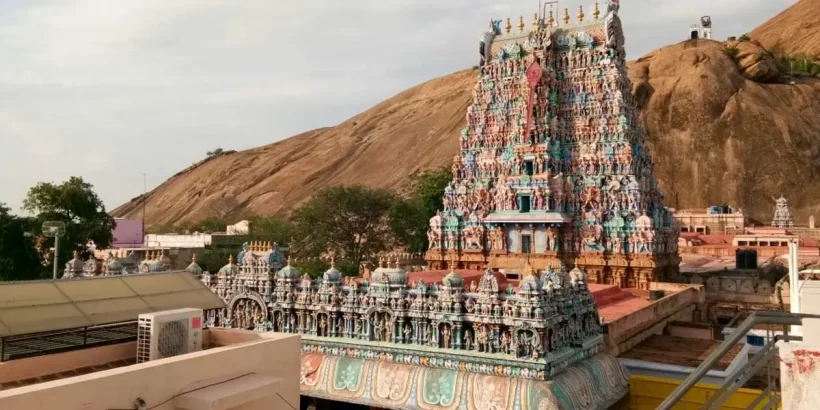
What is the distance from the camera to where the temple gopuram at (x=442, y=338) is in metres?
13.6

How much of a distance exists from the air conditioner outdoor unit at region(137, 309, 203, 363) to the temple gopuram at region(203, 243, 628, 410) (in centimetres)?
650

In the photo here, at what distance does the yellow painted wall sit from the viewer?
14.4 m

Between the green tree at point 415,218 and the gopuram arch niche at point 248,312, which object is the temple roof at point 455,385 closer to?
the gopuram arch niche at point 248,312

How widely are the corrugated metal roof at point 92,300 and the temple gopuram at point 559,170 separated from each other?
19.2 meters

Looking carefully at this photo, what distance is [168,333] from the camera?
29.5 ft

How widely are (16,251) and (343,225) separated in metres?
16.9

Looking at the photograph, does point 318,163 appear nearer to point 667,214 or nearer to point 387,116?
point 387,116

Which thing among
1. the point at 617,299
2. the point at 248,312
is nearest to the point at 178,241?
the point at 248,312

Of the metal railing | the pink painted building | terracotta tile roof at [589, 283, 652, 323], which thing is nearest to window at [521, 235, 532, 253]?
terracotta tile roof at [589, 283, 652, 323]

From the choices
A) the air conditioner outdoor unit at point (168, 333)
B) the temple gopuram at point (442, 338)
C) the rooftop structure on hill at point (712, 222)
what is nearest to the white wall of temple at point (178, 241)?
the temple gopuram at point (442, 338)

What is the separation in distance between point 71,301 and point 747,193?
2939 inches

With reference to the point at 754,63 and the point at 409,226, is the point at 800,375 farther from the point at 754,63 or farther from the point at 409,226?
the point at 754,63

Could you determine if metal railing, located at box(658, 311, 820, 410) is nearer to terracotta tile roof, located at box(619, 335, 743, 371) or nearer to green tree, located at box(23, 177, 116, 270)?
terracotta tile roof, located at box(619, 335, 743, 371)

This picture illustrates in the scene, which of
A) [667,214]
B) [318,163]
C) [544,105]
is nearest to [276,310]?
[544,105]
